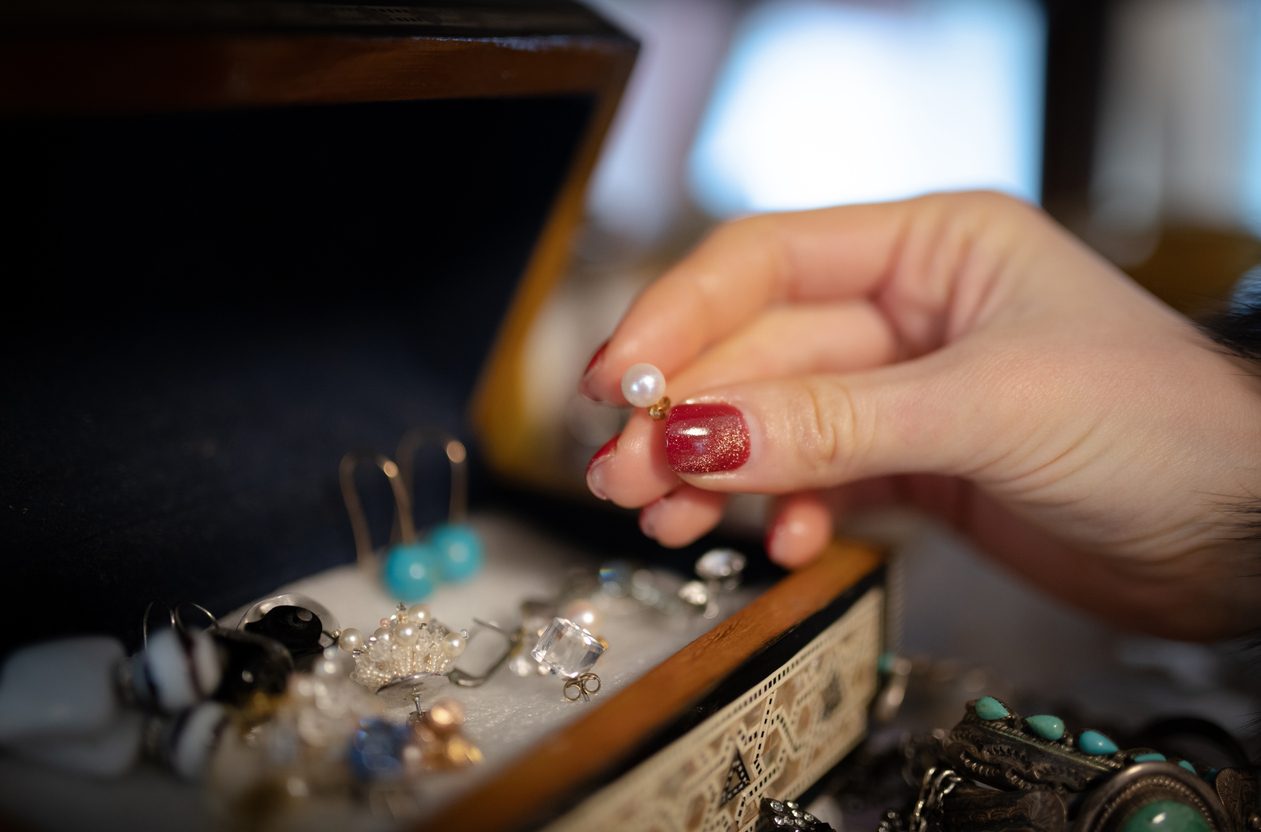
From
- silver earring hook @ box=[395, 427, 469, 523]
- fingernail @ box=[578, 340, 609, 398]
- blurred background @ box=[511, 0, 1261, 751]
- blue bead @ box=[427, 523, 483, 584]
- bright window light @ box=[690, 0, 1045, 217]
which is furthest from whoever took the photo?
bright window light @ box=[690, 0, 1045, 217]

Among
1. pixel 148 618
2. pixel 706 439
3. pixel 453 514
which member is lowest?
pixel 453 514

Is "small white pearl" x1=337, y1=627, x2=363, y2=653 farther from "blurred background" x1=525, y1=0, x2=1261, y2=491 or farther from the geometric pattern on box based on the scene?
"blurred background" x1=525, y1=0, x2=1261, y2=491

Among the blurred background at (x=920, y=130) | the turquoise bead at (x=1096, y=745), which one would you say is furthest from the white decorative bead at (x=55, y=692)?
the blurred background at (x=920, y=130)

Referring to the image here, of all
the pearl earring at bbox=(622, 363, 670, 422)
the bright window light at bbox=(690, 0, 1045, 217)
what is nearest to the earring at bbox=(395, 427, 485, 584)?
the pearl earring at bbox=(622, 363, 670, 422)

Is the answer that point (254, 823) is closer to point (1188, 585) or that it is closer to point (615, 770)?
point (615, 770)

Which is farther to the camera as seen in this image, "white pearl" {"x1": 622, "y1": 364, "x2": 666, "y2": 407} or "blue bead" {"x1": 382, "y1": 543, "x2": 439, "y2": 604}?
"blue bead" {"x1": 382, "y1": 543, "x2": 439, "y2": 604}

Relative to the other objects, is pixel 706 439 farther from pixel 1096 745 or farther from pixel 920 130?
pixel 920 130

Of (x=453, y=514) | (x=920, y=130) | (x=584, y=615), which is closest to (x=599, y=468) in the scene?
(x=584, y=615)
